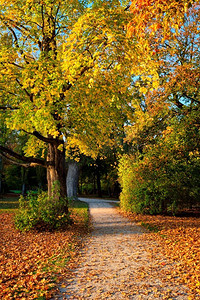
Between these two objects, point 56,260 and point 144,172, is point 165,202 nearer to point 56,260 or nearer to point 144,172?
point 144,172

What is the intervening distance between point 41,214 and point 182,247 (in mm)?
4483

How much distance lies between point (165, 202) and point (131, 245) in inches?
273

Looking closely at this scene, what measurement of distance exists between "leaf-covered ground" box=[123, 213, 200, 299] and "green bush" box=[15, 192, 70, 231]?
2.96 m

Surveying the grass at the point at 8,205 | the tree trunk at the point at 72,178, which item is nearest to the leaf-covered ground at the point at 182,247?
the grass at the point at 8,205

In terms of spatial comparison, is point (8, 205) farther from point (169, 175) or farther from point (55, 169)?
point (169, 175)

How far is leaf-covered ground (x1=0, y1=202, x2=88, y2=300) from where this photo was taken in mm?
4242

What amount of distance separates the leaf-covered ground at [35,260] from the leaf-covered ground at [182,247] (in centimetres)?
210

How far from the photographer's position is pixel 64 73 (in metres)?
7.88

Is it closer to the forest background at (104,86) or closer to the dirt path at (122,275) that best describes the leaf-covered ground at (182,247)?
the dirt path at (122,275)

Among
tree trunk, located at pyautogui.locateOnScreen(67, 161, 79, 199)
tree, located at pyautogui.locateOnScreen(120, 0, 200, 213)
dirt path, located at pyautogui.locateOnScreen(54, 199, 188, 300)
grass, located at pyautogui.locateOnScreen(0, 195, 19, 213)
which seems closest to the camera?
dirt path, located at pyautogui.locateOnScreen(54, 199, 188, 300)

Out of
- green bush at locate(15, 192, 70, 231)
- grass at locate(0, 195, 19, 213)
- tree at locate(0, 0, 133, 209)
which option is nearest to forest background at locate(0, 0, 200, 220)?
tree at locate(0, 0, 133, 209)

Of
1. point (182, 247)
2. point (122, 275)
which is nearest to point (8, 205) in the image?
point (182, 247)

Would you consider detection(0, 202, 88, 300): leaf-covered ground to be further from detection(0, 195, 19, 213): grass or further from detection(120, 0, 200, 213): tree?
detection(0, 195, 19, 213): grass

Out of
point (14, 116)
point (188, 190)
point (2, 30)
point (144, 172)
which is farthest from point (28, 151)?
point (188, 190)
